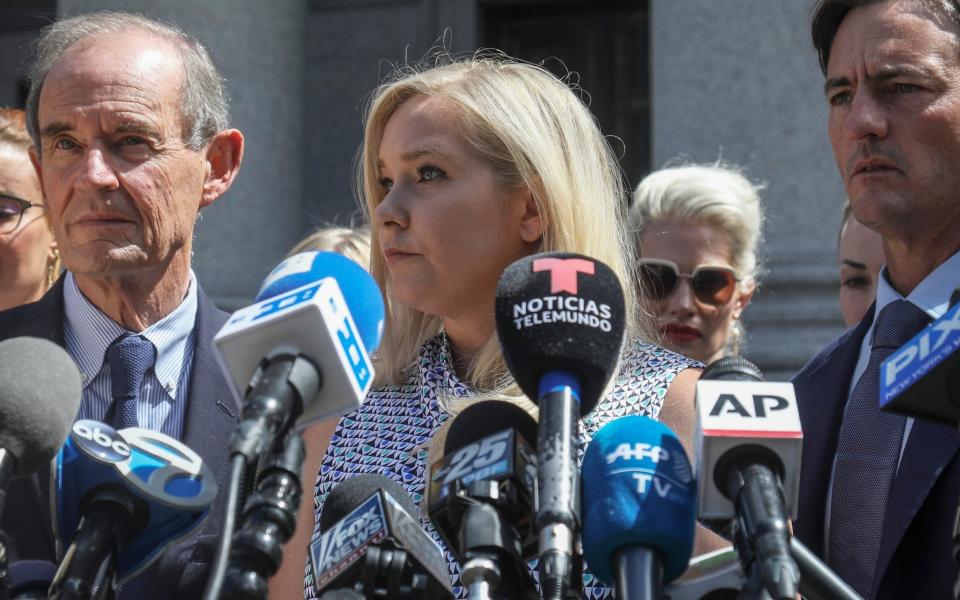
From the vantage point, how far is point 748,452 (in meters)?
1.90

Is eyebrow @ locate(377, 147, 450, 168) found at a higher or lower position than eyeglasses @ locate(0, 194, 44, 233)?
higher

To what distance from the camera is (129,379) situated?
132 inches

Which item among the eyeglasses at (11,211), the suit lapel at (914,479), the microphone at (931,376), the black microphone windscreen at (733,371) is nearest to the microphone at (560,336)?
the black microphone windscreen at (733,371)

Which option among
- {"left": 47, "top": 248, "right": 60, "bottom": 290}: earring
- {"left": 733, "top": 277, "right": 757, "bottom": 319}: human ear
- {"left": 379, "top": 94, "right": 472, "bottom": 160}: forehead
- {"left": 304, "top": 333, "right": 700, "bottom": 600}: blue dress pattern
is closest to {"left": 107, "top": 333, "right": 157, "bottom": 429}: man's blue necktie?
{"left": 304, "top": 333, "right": 700, "bottom": 600}: blue dress pattern

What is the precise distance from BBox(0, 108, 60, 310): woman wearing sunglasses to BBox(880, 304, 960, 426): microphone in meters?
3.24

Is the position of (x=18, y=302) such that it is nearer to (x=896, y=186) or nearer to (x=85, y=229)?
(x=85, y=229)

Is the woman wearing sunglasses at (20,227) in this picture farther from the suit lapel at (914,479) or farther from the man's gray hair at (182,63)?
the suit lapel at (914,479)

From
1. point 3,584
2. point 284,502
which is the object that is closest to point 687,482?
point 284,502

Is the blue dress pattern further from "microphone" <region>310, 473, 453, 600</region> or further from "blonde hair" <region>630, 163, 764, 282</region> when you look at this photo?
"blonde hair" <region>630, 163, 764, 282</region>

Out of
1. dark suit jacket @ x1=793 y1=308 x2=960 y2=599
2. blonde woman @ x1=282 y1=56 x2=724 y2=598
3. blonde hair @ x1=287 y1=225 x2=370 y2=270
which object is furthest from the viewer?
blonde hair @ x1=287 y1=225 x2=370 y2=270

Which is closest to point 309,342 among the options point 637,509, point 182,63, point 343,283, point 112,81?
point 343,283

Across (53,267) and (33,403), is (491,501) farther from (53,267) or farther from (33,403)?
(53,267)

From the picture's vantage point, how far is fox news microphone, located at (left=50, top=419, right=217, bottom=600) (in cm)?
206

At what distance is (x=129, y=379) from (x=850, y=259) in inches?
96.6
